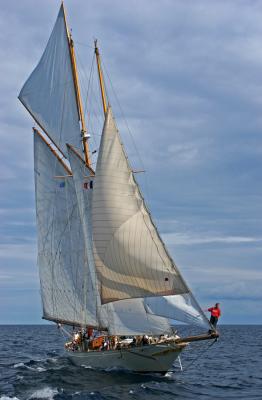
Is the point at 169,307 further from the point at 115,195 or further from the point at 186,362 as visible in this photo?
the point at 186,362

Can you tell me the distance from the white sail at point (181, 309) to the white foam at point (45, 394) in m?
7.46

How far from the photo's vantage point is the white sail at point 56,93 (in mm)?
51031

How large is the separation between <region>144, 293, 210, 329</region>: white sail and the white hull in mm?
3108

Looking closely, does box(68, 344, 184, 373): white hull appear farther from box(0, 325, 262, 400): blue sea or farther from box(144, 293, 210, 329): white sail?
box(144, 293, 210, 329): white sail

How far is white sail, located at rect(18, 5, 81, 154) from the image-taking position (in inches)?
2009

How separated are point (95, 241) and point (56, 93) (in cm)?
1876

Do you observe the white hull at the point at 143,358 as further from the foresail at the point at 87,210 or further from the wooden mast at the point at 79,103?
the wooden mast at the point at 79,103

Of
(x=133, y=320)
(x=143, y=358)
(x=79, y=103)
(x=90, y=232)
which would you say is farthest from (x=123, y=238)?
(x=79, y=103)

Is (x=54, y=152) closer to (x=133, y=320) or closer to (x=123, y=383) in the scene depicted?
(x=133, y=320)

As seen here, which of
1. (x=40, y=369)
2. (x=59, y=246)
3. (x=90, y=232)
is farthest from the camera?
(x=59, y=246)

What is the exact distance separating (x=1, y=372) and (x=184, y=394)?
17.4 metres

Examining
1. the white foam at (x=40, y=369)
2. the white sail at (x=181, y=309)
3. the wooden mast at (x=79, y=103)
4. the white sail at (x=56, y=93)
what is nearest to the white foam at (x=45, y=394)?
the white sail at (x=181, y=309)

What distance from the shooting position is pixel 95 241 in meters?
37.6

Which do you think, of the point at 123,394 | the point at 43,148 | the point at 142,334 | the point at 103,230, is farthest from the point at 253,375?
the point at 43,148
